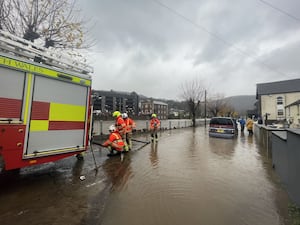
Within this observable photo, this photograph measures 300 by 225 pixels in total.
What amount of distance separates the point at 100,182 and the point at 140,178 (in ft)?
3.53

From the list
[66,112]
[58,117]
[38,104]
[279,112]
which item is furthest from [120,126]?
[279,112]

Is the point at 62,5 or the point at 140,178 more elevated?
the point at 62,5

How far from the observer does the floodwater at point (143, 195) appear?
306 centimetres

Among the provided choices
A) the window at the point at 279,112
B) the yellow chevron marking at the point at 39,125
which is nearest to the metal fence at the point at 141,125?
the yellow chevron marking at the point at 39,125

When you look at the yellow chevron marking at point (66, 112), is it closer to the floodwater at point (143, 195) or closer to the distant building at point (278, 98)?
the floodwater at point (143, 195)

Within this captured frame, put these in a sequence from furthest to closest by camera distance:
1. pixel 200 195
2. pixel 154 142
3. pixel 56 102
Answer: pixel 154 142 → pixel 56 102 → pixel 200 195

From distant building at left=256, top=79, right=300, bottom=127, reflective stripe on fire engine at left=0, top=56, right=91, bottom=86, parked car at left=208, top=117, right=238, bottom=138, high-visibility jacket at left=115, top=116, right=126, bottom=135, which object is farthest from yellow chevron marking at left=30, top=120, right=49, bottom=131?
distant building at left=256, top=79, right=300, bottom=127

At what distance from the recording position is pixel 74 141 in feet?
17.0

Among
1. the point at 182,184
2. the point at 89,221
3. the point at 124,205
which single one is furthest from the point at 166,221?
the point at 182,184

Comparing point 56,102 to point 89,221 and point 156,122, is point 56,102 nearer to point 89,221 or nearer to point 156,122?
point 89,221

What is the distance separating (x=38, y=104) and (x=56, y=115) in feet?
1.76

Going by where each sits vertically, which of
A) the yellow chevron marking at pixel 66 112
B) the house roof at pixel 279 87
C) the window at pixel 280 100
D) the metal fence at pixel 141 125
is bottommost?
the metal fence at pixel 141 125

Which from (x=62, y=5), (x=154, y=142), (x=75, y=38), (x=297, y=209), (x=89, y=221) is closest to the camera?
(x=89, y=221)

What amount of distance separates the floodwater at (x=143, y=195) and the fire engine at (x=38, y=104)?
Answer: 774 millimetres
